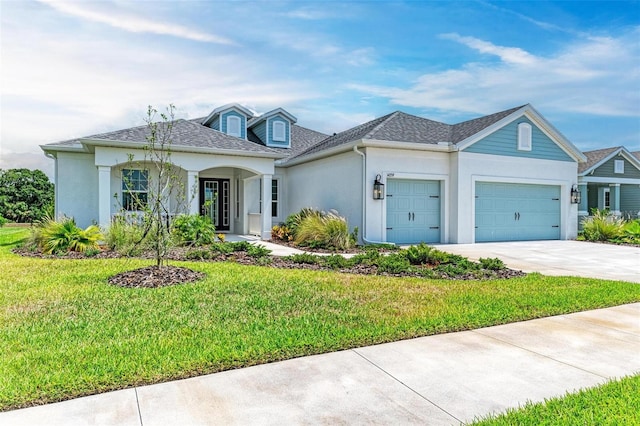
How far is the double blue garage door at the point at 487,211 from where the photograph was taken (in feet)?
46.3

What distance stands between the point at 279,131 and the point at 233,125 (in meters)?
2.21

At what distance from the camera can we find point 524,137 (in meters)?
15.6

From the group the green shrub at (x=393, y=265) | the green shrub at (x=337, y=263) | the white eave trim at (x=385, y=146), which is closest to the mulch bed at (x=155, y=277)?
the green shrub at (x=337, y=263)

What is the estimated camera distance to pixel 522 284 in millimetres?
7164

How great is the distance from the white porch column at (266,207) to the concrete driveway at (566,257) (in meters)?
6.31

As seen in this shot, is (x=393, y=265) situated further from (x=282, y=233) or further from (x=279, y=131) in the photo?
(x=279, y=131)

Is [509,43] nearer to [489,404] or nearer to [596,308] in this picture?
[596,308]

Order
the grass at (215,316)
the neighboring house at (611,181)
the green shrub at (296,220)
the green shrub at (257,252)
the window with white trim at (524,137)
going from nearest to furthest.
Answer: the grass at (215,316)
the green shrub at (257,252)
the green shrub at (296,220)
the window with white trim at (524,137)
the neighboring house at (611,181)

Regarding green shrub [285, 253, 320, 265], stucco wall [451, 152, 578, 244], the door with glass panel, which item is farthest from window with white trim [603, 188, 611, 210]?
green shrub [285, 253, 320, 265]

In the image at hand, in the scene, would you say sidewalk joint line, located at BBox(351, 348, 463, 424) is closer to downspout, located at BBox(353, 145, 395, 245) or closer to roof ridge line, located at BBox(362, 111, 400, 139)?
downspout, located at BBox(353, 145, 395, 245)

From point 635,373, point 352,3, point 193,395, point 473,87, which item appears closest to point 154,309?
point 193,395

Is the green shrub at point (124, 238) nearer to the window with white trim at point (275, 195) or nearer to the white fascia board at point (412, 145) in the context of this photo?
the white fascia board at point (412, 145)

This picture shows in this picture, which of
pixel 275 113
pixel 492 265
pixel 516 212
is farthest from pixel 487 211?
pixel 275 113

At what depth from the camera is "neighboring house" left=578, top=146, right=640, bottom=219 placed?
2291cm
